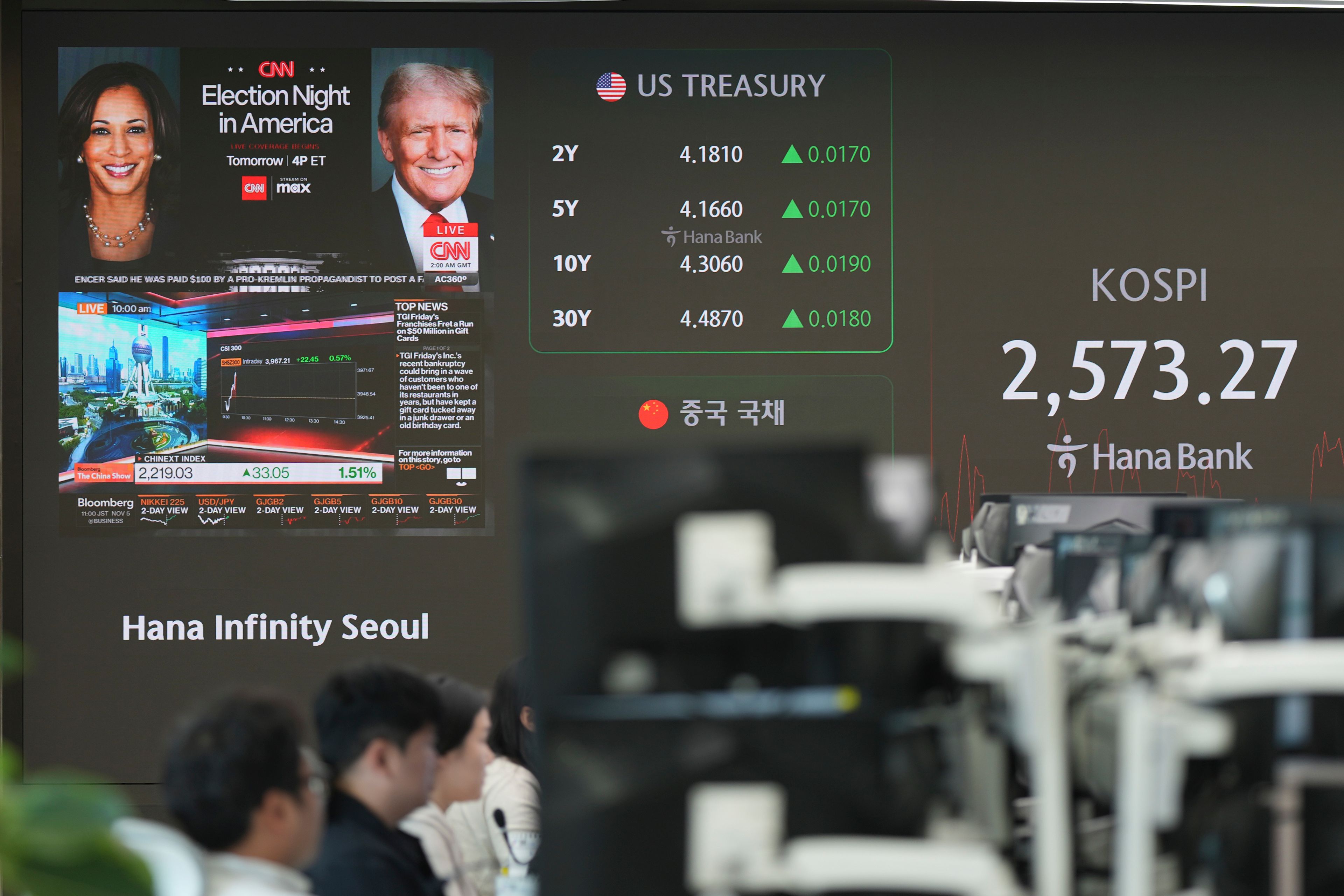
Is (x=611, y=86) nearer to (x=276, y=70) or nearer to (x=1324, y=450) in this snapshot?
(x=276, y=70)

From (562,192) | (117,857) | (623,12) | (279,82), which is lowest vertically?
(117,857)

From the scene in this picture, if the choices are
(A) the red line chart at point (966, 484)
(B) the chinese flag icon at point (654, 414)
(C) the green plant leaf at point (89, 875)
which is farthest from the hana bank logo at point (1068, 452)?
(C) the green plant leaf at point (89, 875)

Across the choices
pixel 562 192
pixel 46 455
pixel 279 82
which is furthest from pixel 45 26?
pixel 562 192

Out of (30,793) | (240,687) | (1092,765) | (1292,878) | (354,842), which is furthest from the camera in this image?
(354,842)

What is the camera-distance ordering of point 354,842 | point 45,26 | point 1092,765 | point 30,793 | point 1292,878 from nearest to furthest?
1. point 30,793
2. point 1292,878
3. point 1092,765
4. point 354,842
5. point 45,26

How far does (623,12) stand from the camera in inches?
135

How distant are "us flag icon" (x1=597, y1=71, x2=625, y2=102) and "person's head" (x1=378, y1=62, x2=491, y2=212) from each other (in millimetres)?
343

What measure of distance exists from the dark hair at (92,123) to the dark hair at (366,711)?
233cm

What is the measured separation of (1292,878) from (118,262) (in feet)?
11.4

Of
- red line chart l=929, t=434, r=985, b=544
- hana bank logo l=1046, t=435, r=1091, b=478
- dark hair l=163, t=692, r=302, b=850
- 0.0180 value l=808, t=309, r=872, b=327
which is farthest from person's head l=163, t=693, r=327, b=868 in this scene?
hana bank logo l=1046, t=435, r=1091, b=478

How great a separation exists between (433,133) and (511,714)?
1.97 meters

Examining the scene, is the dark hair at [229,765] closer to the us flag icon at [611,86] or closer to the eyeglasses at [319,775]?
the eyeglasses at [319,775]

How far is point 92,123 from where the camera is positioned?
3.39 m

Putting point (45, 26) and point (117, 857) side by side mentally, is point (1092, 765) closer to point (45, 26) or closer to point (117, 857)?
point (117, 857)
